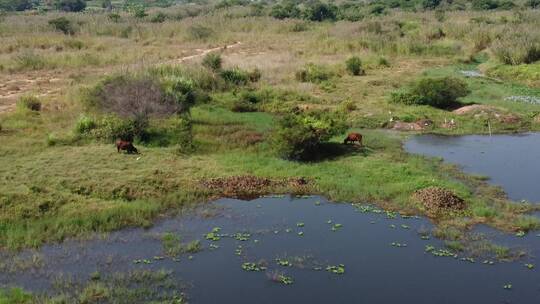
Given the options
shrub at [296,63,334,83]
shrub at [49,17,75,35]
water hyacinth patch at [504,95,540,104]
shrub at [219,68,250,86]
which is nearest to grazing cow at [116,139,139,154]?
shrub at [219,68,250,86]

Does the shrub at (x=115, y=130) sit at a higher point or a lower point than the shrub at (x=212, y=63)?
lower

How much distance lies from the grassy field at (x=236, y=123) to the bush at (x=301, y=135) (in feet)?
1.58

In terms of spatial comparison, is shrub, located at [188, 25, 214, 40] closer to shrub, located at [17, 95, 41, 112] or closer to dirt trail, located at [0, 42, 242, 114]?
dirt trail, located at [0, 42, 242, 114]

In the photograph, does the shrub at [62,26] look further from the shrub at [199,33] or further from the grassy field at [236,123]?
the shrub at [199,33]

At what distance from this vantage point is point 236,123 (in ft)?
69.9

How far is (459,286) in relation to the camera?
1045cm

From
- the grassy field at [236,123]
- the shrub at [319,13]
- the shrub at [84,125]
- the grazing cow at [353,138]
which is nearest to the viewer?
the grassy field at [236,123]

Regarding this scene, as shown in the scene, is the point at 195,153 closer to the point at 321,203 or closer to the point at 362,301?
the point at 321,203

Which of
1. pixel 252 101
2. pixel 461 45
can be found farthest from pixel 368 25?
pixel 252 101

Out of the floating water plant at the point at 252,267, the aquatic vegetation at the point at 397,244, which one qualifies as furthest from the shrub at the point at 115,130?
the aquatic vegetation at the point at 397,244

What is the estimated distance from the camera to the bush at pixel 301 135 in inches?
668

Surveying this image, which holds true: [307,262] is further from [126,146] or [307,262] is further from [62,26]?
[62,26]

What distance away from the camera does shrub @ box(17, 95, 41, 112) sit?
2172cm

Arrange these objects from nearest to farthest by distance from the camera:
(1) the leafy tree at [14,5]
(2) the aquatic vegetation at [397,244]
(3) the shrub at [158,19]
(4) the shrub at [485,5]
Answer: (2) the aquatic vegetation at [397,244], (3) the shrub at [158,19], (4) the shrub at [485,5], (1) the leafy tree at [14,5]
